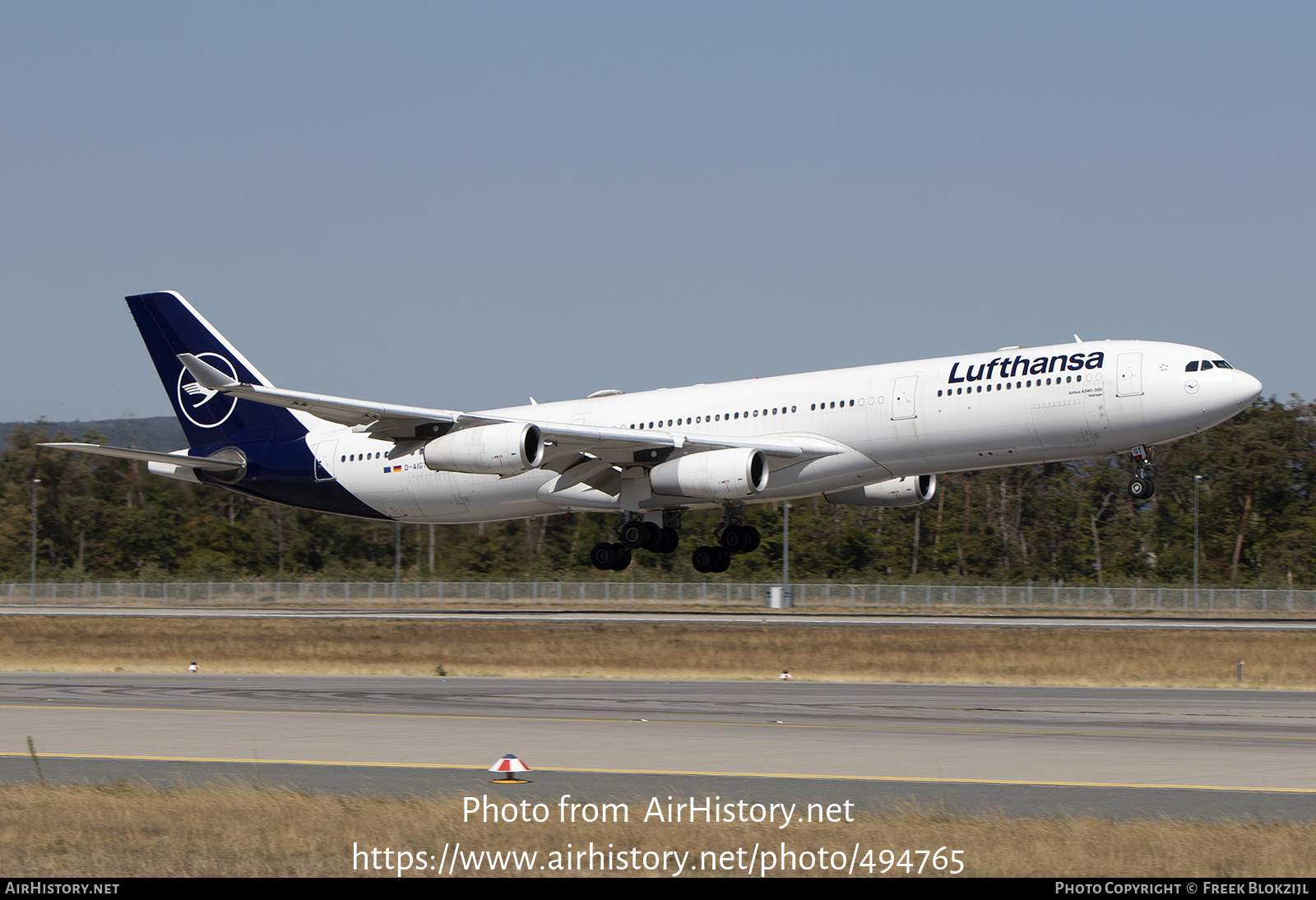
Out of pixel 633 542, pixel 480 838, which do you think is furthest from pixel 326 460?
pixel 480 838

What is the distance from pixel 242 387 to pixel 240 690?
1144cm

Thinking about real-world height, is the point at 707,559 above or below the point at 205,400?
below

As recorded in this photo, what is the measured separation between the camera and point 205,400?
5403 cm

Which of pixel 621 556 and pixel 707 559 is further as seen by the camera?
pixel 621 556

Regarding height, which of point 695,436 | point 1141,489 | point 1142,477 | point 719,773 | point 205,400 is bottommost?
point 719,773

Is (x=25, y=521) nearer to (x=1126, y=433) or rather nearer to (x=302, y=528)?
(x=302, y=528)

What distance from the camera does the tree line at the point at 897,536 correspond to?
88688 mm

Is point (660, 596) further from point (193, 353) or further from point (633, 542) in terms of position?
point (193, 353)

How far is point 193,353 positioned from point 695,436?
20791 mm

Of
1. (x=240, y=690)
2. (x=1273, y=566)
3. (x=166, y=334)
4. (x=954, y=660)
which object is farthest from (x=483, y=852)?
(x=1273, y=566)

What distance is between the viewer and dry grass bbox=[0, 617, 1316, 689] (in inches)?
1363

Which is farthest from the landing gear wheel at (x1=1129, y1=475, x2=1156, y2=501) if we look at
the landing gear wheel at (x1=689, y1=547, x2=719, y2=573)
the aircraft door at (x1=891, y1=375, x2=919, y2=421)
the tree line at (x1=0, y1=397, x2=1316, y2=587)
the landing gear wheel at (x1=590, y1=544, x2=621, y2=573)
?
the tree line at (x1=0, y1=397, x2=1316, y2=587)

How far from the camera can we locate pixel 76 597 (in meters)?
77.4

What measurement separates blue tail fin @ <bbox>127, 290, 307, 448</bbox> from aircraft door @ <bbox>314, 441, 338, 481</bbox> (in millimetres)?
3842
